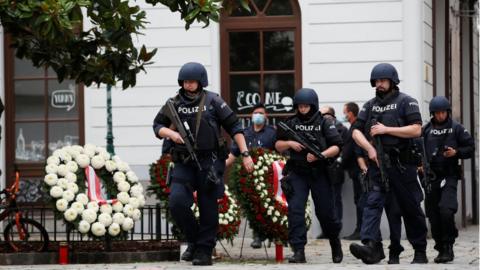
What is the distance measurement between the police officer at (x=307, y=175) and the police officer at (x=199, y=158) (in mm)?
921

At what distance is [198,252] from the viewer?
13.4m

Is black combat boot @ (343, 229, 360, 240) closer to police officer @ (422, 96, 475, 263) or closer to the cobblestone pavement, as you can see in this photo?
the cobblestone pavement

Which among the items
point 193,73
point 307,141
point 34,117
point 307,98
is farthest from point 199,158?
point 34,117

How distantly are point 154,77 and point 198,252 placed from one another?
7.23 metres

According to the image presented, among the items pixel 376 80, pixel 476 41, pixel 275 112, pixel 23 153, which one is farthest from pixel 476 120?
pixel 376 80

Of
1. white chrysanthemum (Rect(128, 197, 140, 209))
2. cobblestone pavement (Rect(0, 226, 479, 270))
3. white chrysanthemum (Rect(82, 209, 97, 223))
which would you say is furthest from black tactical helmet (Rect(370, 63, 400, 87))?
white chrysanthemum (Rect(82, 209, 97, 223))

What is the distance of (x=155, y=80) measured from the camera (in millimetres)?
20281

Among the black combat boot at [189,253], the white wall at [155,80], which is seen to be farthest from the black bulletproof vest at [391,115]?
the white wall at [155,80]

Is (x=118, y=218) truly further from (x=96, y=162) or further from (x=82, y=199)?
(x=96, y=162)

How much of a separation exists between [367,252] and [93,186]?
3314mm

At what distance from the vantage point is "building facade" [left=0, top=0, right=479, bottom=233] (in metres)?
19.9

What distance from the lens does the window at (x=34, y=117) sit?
2077 centimetres

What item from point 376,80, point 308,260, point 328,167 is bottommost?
point 308,260

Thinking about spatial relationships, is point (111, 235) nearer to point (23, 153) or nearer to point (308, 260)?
point (308, 260)
